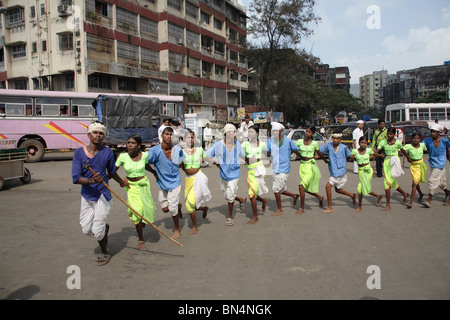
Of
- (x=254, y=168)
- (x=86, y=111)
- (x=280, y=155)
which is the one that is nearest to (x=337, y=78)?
(x=86, y=111)

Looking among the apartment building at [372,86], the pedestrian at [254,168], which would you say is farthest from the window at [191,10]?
the apartment building at [372,86]

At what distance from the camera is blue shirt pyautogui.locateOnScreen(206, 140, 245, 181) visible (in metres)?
6.13

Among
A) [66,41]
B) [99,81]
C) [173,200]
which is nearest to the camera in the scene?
[173,200]

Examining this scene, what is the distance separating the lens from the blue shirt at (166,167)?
5362mm

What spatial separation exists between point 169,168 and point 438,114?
26277mm

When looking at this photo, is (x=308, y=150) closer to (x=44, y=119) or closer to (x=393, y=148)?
(x=393, y=148)

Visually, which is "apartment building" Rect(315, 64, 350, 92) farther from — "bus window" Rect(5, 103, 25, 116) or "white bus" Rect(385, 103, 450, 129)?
"bus window" Rect(5, 103, 25, 116)

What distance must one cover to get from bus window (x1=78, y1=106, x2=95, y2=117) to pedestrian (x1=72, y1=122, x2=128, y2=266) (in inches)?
557

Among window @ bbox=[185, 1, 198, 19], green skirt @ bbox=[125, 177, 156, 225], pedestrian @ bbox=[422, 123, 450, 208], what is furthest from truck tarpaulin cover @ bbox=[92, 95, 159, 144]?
window @ bbox=[185, 1, 198, 19]

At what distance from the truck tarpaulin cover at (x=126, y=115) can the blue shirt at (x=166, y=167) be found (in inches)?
497

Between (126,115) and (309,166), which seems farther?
(126,115)

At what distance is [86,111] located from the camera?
690 inches
